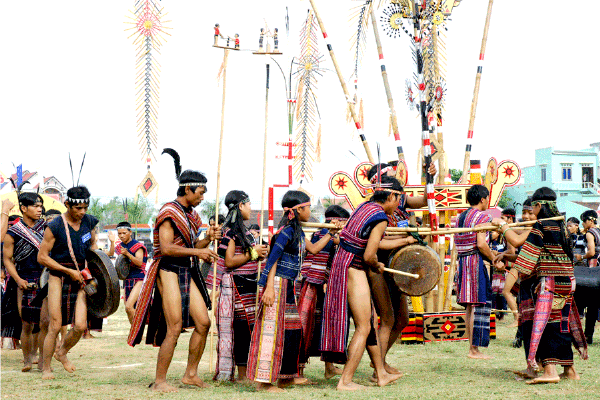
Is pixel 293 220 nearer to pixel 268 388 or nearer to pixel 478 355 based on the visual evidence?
pixel 268 388

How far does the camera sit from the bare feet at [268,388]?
18.5ft

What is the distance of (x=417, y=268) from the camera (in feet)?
20.5

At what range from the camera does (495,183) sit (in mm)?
9750

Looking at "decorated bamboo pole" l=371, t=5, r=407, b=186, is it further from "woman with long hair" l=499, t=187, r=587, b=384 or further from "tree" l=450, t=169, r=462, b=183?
"tree" l=450, t=169, r=462, b=183

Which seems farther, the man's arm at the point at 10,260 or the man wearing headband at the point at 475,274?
the man wearing headband at the point at 475,274

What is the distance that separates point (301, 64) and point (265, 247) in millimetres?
6029

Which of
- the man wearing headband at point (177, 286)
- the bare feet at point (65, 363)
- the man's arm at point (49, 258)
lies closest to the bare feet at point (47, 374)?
the bare feet at point (65, 363)

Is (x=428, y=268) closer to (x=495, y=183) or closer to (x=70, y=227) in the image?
(x=70, y=227)

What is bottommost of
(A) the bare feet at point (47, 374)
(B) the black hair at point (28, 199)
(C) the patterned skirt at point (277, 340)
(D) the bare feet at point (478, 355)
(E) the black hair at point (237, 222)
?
(A) the bare feet at point (47, 374)

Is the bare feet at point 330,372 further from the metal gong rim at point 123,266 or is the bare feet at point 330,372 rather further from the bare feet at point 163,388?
the metal gong rim at point 123,266

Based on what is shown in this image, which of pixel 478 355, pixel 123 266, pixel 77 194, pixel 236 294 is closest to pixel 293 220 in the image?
pixel 236 294

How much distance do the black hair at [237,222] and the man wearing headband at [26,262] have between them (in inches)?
96.2

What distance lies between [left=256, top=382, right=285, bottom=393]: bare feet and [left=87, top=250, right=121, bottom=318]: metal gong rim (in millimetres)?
1851

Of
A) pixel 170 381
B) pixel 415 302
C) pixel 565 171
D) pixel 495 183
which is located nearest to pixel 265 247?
pixel 170 381
